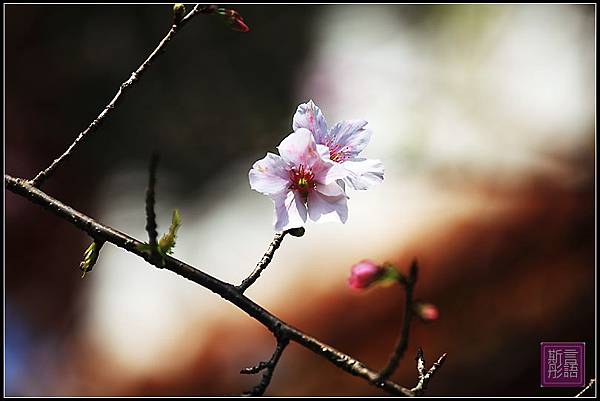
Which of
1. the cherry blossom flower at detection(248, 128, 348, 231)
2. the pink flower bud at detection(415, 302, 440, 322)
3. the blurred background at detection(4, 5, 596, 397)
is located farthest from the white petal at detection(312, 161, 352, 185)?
the blurred background at detection(4, 5, 596, 397)

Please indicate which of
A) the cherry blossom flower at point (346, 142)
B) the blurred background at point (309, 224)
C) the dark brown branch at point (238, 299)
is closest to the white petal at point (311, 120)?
the cherry blossom flower at point (346, 142)

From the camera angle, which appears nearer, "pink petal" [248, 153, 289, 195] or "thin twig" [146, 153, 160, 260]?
"thin twig" [146, 153, 160, 260]

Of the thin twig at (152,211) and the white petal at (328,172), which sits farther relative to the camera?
the white petal at (328,172)

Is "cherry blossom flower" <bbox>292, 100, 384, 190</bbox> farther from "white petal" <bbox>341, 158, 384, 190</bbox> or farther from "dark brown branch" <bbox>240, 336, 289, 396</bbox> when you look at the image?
"dark brown branch" <bbox>240, 336, 289, 396</bbox>

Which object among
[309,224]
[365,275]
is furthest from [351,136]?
[309,224]

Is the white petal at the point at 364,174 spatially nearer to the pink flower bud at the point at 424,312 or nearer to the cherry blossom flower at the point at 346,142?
the cherry blossom flower at the point at 346,142

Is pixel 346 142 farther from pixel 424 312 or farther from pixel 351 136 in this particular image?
pixel 424 312

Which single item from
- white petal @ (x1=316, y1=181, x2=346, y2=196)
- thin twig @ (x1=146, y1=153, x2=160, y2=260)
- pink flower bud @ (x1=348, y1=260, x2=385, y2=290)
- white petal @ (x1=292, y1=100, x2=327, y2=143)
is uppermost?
white petal @ (x1=292, y1=100, x2=327, y2=143)
